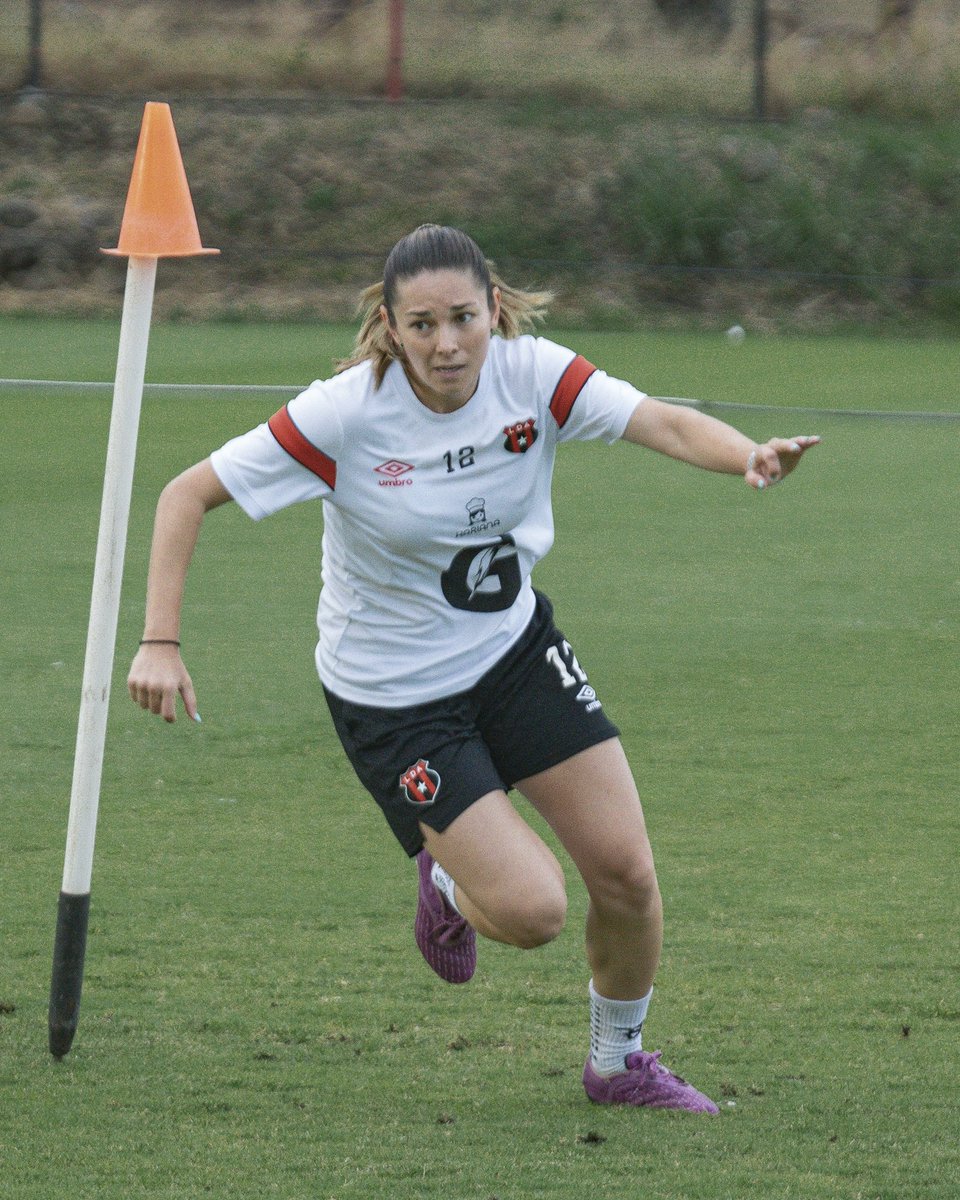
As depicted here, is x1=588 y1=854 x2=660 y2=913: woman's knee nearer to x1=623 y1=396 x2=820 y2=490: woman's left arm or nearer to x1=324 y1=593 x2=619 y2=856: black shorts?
x1=324 y1=593 x2=619 y2=856: black shorts

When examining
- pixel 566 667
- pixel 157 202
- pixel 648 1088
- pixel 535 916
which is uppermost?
pixel 157 202

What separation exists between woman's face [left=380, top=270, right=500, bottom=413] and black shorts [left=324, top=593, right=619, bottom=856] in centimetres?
65

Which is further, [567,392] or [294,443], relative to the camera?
[567,392]

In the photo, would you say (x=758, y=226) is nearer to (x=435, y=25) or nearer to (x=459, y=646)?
(x=435, y=25)

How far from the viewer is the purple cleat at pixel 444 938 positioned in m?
4.68

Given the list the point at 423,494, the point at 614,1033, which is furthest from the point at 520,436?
the point at 614,1033

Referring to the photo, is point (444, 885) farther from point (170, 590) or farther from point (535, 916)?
point (170, 590)

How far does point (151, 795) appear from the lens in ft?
21.5

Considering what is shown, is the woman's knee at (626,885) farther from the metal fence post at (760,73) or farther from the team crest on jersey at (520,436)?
the metal fence post at (760,73)

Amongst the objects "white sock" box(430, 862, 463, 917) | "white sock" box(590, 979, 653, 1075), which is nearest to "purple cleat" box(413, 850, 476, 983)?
"white sock" box(430, 862, 463, 917)

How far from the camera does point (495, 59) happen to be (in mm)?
25188

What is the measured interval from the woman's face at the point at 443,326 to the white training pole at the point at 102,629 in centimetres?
62

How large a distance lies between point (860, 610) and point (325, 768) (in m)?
3.31

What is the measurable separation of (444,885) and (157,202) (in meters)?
1.72
